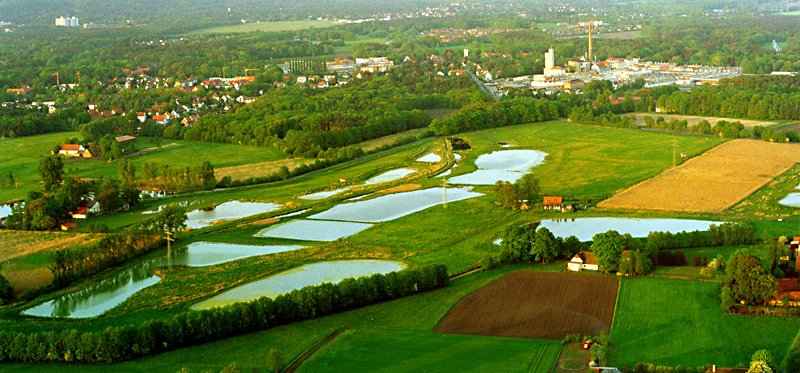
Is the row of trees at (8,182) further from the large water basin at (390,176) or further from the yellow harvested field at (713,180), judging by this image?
the yellow harvested field at (713,180)

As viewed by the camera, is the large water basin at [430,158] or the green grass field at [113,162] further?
the large water basin at [430,158]

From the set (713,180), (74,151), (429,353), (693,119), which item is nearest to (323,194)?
(713,180)

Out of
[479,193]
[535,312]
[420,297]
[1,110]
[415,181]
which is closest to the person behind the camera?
[535,312]

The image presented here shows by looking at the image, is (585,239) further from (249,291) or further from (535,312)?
(249,291)

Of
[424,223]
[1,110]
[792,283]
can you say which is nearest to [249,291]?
[424,223]

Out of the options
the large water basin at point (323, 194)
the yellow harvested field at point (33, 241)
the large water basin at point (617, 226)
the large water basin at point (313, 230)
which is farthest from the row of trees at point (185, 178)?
the large water basin at point (617, 226)

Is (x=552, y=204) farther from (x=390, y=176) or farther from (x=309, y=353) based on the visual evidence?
(x=309, y=353)

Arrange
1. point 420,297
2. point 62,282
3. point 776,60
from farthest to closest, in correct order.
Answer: point 776,60 < point 62,282 < point 420,297
